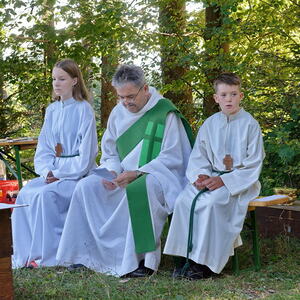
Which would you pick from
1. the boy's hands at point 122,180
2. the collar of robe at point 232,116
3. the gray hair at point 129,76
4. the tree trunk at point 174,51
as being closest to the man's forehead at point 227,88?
the collar of robe at point 232,116

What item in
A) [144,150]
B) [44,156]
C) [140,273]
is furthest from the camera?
[44,156]

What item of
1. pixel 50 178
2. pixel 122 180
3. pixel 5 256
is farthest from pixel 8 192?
pixel 5 256

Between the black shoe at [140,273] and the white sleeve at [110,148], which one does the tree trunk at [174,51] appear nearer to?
the white sleeve at [110,148]

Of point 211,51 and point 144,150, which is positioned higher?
point 211,51

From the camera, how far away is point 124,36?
8.66 meters

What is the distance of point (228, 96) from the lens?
5.19 metres

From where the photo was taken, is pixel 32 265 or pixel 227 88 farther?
pixel 32 265

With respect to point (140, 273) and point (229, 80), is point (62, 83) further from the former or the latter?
point (140, 273)

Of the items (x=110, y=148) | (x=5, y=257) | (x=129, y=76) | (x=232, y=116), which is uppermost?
(x=129, y=76)

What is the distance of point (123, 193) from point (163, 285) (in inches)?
46.7

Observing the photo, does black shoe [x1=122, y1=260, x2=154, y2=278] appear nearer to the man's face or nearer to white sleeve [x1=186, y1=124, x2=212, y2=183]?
white sleeve [x1=186, y1=124, x2=212, y2=183]

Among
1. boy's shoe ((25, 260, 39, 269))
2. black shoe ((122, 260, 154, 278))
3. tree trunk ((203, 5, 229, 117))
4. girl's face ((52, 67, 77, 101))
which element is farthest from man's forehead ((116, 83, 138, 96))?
tree trunk ((203, 5, 229, 117))

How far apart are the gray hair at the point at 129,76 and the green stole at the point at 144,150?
31 cm

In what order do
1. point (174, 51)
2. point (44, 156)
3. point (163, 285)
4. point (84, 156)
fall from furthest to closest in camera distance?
1. point (174, 51)
2. point (44, 156)
3. point (84, 156)
4. point (163, 285)
